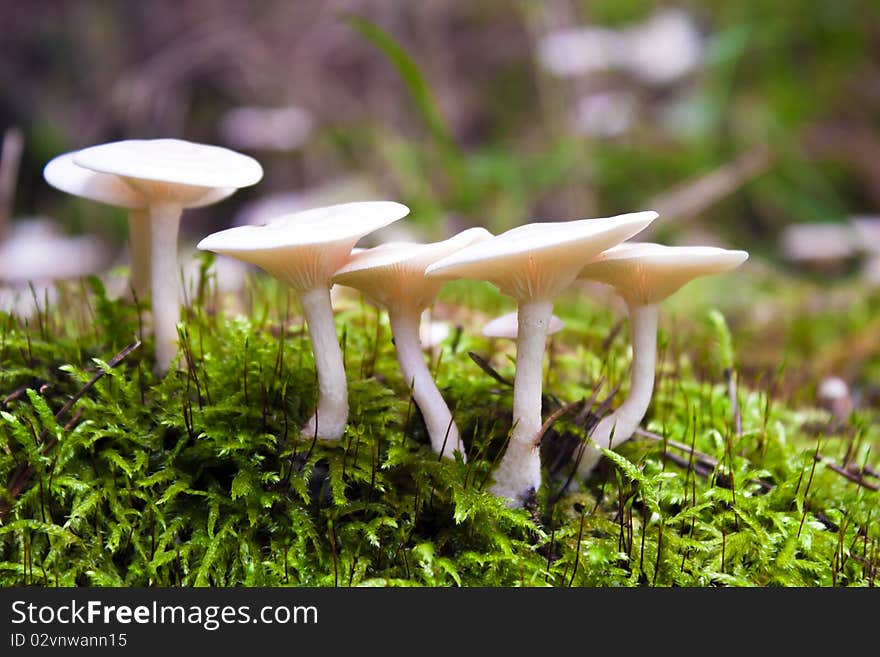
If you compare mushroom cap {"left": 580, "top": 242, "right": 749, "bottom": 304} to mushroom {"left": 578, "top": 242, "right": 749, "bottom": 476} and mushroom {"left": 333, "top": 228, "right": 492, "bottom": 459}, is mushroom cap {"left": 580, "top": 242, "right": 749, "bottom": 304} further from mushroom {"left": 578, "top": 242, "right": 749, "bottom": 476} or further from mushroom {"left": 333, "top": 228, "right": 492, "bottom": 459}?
mushroom {"left": 333, "top": 228, "right": 492, "bottom": 459}

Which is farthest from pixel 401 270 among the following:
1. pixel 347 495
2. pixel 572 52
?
pixel 572 52

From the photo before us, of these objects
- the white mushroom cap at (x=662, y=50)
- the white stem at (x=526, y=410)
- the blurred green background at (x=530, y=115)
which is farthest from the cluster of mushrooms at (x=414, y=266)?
the white mushroom cap at (x=662, y=50)

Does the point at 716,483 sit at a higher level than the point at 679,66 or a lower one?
lower

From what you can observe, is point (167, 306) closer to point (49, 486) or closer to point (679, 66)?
point (49, 486)

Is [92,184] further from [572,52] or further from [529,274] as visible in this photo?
[572,52]

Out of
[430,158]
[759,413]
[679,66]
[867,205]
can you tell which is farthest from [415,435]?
[867,205]

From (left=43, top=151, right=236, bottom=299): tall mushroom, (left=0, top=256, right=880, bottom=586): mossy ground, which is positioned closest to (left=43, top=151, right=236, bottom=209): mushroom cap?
(left=43, top=151, right=236, bottom=299): tall mushroom

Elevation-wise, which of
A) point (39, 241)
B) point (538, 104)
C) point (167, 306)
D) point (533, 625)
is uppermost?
point (538, 104)
